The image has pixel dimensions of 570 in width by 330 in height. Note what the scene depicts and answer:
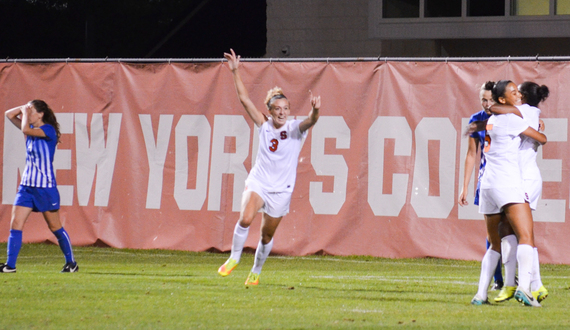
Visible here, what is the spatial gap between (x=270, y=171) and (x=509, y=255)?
8.20 ft

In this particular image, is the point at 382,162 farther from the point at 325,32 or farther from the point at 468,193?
the point at 325,32

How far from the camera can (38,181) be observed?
392 inches

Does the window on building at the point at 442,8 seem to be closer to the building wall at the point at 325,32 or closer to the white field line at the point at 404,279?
the building wall at the point at 325,32

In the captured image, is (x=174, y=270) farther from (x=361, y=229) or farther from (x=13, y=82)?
(x=13, y=82)

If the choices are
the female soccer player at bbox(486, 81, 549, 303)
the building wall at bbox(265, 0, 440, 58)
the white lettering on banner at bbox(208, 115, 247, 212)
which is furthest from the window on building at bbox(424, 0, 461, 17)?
the female soccer player at bbox(486, 81, 549, 303)

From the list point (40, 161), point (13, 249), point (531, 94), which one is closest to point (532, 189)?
point (531, 94)

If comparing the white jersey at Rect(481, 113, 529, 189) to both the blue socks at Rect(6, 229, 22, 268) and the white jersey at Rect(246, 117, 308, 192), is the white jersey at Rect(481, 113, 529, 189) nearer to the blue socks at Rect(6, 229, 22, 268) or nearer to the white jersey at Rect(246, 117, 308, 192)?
the white jersey at Rect(246, 117, 308, 192)

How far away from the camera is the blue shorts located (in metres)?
9.99

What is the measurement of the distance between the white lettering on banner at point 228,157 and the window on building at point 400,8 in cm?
889

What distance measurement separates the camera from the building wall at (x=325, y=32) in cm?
2133

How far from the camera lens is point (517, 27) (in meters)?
20.5

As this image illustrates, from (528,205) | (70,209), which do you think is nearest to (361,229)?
(70,209)

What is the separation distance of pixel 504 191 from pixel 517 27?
14.4 meters

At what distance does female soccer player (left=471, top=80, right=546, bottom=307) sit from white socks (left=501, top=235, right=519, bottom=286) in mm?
308
